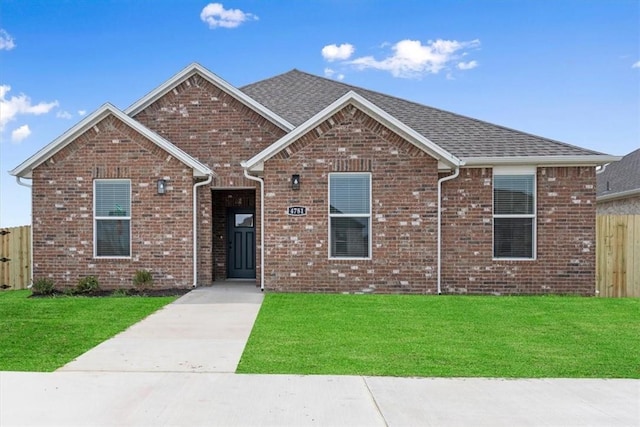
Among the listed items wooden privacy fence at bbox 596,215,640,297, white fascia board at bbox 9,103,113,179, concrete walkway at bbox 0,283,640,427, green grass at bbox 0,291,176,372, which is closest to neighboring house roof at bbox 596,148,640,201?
wooden privacy fence at bbox 596,215,640,297

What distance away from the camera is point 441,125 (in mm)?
13133

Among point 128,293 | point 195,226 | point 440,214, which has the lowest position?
point 128,293

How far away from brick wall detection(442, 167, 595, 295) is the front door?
551 cm

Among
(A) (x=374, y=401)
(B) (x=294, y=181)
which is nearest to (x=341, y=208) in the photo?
(B) (x=294, y=181)

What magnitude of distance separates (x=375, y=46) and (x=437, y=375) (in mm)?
11692

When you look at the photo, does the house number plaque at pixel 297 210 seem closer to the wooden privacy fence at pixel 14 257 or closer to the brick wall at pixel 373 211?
the brick wall at pixel 373 211

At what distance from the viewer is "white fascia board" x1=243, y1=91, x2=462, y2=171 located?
10656mm

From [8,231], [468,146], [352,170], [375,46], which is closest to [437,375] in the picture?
[352,170]

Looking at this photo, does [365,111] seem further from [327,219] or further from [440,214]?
[440,214]

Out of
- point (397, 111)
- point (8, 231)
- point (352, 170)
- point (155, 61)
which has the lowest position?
point (8, 231)

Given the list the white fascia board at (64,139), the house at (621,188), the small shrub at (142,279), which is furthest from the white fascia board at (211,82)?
the house at (621,188)

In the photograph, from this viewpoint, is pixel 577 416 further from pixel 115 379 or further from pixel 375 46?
pixel 375 46

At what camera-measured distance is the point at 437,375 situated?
5.18m

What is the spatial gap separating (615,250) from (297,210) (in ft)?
26.1
